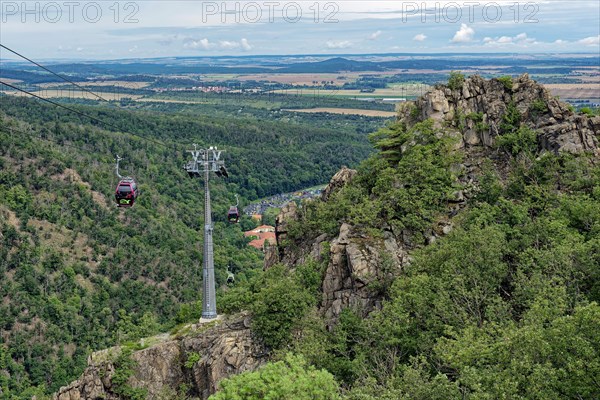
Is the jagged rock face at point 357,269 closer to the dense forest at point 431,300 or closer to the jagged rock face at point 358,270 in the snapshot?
the jagged rock face at point 358,270

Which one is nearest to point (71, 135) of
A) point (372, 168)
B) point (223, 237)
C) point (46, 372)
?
point (223, 237)

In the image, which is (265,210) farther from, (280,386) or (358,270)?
(280,386)

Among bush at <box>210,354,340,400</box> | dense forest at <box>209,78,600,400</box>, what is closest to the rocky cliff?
dense forest at <box>209,78,600,400</box>

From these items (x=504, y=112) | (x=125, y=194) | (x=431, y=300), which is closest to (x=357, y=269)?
(x=431, y=300)

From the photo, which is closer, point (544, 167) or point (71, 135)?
point (544, 167)

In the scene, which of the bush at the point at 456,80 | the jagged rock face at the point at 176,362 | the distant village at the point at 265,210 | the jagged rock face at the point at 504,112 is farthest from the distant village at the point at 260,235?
the jagged rock face at the point at 176,362

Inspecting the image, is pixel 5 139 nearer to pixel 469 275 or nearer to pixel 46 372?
pixel 46 372

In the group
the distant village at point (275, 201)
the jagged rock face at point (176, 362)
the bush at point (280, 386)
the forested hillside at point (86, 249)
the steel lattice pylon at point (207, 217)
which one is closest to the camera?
the bush at point (280, 386)
